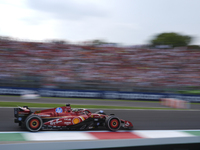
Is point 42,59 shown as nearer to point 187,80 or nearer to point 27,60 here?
point 27,60

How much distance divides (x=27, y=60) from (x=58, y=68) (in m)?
2.44

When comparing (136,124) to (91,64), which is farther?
(91,64)

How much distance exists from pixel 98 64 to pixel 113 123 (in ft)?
39.7

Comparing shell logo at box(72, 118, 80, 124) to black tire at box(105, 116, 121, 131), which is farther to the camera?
black tire at box(105, 116, 121, 131)

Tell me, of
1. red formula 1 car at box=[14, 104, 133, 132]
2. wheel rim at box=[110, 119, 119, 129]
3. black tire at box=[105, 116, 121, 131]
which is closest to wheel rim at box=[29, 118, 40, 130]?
red formula 1 car at box=[14, 104, 133, 132]

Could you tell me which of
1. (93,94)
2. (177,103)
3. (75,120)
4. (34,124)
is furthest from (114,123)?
(93,94)

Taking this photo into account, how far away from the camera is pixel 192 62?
19.3 m

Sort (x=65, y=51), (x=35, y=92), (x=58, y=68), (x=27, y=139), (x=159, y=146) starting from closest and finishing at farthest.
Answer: (x=159, y=146) < (x=27, y=139) < (x=35, y=92) < (x=58, y=68) < (x=65, y=51)

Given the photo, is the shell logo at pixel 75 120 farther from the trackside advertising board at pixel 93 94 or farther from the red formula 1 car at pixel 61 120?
the trackside advertising board at pixel 93 94

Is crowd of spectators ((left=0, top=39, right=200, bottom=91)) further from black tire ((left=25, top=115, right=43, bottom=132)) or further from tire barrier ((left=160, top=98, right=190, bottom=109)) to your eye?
black tire ((left=25, top=115, right=43, bottom=132))

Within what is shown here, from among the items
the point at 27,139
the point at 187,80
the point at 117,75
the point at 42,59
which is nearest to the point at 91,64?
the point at 117,75

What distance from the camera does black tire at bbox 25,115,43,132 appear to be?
5.61m

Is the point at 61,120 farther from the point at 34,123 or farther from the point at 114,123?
the point at 114,123

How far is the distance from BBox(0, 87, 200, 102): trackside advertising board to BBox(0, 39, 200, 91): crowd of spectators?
2.22 ft
